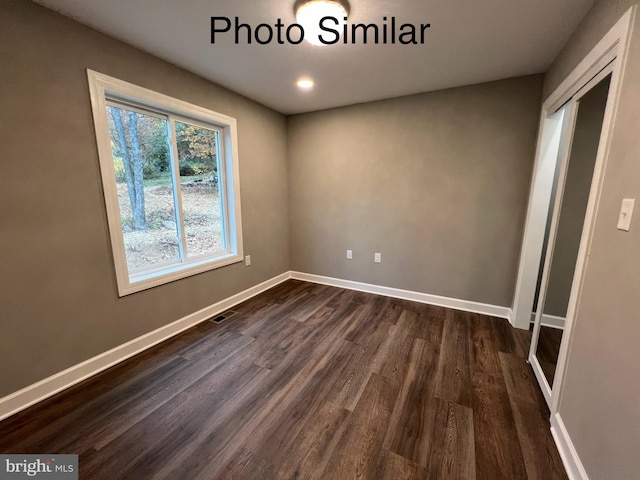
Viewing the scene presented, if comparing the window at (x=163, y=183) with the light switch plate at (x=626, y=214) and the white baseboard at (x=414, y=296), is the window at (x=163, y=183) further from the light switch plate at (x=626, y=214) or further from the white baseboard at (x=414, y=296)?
the light switch plate at (x=626, y=214)

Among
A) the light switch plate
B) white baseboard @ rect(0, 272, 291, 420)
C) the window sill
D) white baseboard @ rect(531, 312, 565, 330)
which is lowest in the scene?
white baseboard @ rect(0, 272, 291, 420)

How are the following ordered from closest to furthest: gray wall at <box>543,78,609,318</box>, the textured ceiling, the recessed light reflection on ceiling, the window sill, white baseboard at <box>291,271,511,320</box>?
gray wall at <box>543,78,609,318</box>, the textured ceiling, the window sill, the recessed light reflection on ceiling, white baseboard at <box>291,271,511,320</box>

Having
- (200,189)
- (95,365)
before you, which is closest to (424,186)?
(200,189)

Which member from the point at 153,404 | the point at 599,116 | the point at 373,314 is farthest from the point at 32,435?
the point at 599,116

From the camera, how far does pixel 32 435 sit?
139 centimetres

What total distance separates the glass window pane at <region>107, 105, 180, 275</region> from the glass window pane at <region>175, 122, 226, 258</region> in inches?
6.0

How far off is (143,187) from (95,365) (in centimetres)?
141

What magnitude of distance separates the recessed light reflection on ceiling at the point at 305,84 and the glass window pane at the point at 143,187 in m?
1.30

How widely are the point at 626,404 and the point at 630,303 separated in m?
0.36

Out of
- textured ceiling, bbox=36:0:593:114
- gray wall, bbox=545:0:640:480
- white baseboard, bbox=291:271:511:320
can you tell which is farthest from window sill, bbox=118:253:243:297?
gray wall, bbox=545:0:640:480

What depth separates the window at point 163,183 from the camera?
1899 millimetres

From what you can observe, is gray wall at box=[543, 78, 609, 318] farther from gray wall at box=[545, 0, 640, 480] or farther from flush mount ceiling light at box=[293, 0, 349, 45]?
flush mount ceiling light at box=[293, 0, 349, 45]

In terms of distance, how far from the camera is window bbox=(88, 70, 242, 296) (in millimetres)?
1899

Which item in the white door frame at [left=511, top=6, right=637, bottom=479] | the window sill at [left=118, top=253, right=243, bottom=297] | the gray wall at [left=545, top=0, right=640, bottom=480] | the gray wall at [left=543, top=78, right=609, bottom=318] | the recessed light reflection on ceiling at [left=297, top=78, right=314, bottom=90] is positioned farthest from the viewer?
the recessed light reflection on ceiling at [left=297, top=78, right=314, bottom=90]
